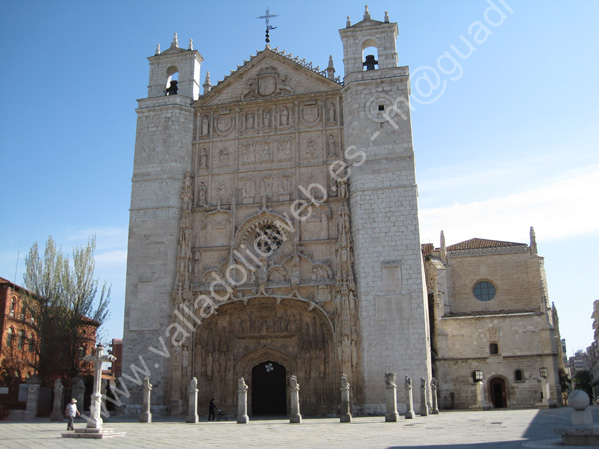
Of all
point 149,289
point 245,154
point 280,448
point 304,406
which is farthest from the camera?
point 245,154

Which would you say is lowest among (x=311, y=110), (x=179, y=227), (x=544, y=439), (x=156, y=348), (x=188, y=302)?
(x=544, y=439)

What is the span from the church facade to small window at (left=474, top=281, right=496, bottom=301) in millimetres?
10296

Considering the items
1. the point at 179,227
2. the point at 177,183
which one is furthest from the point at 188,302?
the point at 177,183

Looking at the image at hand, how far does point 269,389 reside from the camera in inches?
914

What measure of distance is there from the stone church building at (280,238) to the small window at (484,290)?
32.8ft

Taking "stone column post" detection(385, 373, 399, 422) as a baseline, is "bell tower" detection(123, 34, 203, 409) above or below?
above

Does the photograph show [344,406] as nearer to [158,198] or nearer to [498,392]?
[158,198]

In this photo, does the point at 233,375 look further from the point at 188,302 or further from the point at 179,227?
the point at 179,227

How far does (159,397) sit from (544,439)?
15.4 m

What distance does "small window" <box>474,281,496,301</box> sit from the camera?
107 feet

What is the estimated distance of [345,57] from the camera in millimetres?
25281

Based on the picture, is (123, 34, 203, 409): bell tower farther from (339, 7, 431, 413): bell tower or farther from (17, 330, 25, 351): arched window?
(17, 330, 25, 351): arched window

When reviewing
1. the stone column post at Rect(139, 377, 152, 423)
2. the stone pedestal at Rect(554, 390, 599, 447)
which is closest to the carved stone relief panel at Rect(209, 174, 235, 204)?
Result: the stone column post at Rect(139, 377, 152, 423)

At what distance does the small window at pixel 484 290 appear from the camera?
3247 cm
